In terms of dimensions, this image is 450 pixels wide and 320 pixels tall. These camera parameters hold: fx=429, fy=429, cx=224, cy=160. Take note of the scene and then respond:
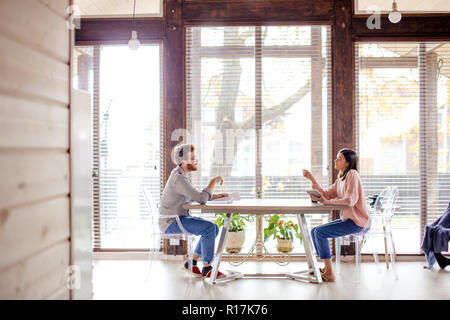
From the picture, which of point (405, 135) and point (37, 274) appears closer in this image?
point (37, 274)

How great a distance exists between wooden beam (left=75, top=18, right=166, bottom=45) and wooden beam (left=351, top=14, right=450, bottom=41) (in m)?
2.35

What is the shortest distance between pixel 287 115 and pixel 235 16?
1.33 metres

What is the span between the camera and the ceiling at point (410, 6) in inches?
200

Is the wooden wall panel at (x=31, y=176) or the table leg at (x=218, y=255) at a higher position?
the wooden wall panel at (x=31, y=176)

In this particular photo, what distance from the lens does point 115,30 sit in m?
5.17

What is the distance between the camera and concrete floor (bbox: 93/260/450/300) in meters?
3.55

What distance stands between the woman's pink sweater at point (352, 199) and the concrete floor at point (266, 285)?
1.98 feet

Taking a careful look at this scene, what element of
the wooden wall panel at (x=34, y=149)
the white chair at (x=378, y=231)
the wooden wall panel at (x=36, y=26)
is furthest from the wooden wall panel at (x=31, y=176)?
the white chair at (x=378, y=231)

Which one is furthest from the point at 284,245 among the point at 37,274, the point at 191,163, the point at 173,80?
the point at 37,274

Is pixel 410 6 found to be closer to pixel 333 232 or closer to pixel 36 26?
pixel 333 232

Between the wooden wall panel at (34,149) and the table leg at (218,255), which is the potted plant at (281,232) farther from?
the wooden wall panel at (34,149)

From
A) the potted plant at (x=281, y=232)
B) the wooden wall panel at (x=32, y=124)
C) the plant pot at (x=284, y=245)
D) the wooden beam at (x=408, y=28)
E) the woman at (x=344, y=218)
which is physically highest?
the wooden beam at (x=408, y=28)

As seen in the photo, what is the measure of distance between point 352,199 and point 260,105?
179 centimetres

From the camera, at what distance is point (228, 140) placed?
5145mm
